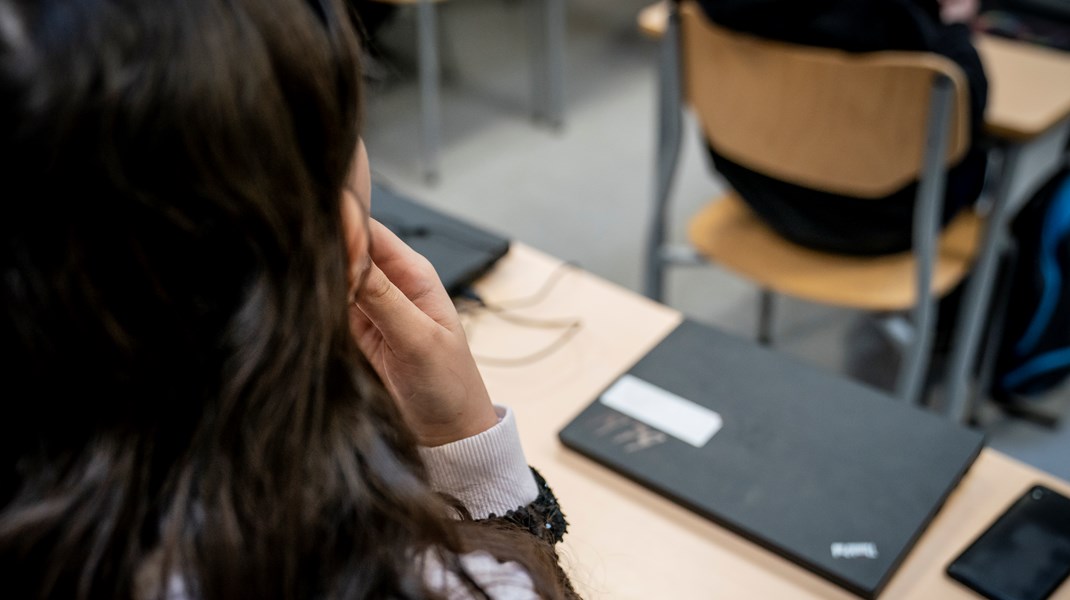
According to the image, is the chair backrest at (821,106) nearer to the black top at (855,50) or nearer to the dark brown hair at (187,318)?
the black top at (855,50)

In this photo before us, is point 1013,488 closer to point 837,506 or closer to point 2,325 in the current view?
point 837,506

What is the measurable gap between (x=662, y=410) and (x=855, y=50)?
731mm

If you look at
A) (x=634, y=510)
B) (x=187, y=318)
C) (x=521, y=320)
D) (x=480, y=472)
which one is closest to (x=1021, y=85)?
(x=521, y=320)

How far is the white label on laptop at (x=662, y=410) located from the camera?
94 centimetres

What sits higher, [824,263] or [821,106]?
[821,106]

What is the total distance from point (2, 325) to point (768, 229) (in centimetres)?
141

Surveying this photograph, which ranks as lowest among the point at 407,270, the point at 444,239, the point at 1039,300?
the point at 1039,300

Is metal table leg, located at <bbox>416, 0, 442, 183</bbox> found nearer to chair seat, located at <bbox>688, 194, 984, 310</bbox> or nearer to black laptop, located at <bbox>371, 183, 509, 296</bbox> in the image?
chair seat, located at <bbox>688, 194, 984, 310</bbox>

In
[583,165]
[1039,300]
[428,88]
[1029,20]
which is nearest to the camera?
[1039,300]

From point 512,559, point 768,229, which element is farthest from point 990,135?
point 512,559

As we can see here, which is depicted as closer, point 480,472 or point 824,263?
point 480,472

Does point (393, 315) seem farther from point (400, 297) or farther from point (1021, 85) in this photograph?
point (1021, 85)

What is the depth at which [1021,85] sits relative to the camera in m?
1.64

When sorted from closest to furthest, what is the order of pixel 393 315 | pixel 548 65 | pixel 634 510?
pixel 393 315 < pixel 634 510 < pixel 548 65
